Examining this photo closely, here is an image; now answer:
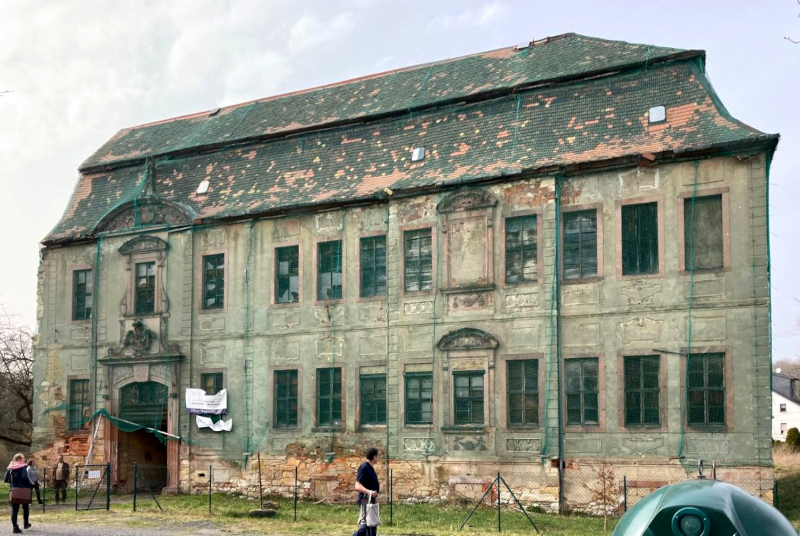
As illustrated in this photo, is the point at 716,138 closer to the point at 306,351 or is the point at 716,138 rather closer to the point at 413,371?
the point at 413,371

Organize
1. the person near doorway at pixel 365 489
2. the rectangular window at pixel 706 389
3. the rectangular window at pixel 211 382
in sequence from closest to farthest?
the person near doorway at pixel 365 489 → the rectangular window at pixel 706 389 → the rectangular window at pixel 211 382

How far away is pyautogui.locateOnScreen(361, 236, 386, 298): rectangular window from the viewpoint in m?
24.5

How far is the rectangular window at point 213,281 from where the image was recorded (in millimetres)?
27031

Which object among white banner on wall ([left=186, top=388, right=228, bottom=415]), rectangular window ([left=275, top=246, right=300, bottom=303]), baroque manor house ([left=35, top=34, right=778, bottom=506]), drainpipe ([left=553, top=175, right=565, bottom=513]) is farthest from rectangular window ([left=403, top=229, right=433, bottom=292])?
white banner on wall ([left=186, top=388, right=228, bottom=415])

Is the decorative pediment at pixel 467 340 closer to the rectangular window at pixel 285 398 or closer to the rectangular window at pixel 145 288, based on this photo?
the rectangular window at pixel 285 398

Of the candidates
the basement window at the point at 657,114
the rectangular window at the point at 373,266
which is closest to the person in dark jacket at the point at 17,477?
the rectangular window at the point at 373,266

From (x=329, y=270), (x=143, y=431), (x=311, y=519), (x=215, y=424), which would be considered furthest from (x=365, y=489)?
(x=143, y=431)

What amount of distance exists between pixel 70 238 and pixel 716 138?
1914 centimetres

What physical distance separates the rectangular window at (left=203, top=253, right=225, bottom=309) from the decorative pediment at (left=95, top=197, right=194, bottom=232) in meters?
1.34

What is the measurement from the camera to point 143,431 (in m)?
29.0

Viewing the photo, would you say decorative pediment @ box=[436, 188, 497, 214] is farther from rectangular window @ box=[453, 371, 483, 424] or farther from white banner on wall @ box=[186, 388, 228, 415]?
white banner on wall @ box=[186, 388, 228, 415]

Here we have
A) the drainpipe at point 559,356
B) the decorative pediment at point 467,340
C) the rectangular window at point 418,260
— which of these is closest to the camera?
the drainpipe at point 559,356

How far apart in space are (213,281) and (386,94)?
283 inches

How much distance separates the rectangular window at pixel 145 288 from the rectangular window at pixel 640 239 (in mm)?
13956
